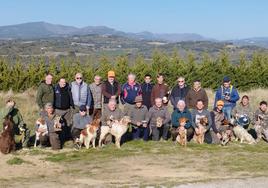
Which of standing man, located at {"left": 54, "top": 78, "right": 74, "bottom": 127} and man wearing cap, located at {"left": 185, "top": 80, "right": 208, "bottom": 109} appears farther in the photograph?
man wearing cap, located at {"left": 185, "top": 80, "right": 208, "bottom": 109}

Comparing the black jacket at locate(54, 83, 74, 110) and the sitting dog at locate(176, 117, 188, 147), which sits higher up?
the black jacket at locate(54, 83, 74, 110)

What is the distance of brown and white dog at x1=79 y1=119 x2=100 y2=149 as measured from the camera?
11344 mm

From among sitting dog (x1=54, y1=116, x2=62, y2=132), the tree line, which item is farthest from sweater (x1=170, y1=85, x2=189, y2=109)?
the tree line

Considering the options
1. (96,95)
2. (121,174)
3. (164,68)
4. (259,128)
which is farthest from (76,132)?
(164,68)

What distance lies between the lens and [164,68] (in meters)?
25.2

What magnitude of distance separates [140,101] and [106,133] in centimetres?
136

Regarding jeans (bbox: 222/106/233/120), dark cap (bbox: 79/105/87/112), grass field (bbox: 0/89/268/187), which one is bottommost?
grass field (bbox: 0/89/268/187)

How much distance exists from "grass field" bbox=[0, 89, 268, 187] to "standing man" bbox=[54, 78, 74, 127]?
76 centimetres

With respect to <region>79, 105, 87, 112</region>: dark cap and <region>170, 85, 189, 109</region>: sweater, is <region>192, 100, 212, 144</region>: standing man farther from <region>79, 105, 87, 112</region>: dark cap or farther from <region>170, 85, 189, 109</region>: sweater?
<region>79, 105, 87, 112</region>: dark cap

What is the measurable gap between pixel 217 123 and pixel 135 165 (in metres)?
3.38

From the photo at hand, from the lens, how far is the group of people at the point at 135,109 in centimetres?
1171

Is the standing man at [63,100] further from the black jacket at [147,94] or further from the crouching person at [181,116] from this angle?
the crouching person at [181,116]

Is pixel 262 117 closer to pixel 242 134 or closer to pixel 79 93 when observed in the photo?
pixel 242 134

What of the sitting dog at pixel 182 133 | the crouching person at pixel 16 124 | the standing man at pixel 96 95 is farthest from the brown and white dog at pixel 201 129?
the crouching person at pixel 16 124
